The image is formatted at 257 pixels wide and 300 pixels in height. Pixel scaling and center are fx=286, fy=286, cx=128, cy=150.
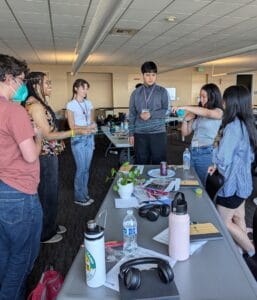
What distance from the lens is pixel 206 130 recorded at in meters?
2.64

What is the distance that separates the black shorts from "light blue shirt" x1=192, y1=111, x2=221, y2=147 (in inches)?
27.1

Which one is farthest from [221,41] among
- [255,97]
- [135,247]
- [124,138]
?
[255,97]

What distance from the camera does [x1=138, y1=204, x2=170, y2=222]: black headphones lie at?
147cm

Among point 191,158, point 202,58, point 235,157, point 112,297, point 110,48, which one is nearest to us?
point 112,297

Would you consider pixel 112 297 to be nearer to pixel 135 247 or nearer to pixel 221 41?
pixel 135 247

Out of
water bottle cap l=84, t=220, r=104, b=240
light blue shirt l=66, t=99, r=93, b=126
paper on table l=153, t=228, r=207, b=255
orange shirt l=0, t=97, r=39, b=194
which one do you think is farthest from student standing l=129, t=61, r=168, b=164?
water bottle cap l=84, t=220, r=104, b=240

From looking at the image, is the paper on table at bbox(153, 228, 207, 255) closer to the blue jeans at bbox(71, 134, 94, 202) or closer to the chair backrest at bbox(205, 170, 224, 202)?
the chair backrest at bbox(205, 170, 224, 202)

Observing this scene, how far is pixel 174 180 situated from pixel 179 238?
39.9 inches

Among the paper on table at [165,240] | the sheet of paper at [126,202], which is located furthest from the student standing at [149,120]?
the paper on table at [165,240]

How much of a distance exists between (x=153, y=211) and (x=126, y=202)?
269 millimetres

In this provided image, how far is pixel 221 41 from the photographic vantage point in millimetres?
5949

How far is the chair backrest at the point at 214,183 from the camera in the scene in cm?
202

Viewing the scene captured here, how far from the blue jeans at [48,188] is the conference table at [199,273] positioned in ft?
3.61

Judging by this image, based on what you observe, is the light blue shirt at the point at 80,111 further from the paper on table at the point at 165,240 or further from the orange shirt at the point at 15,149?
the paper on table at the point at 165,240
